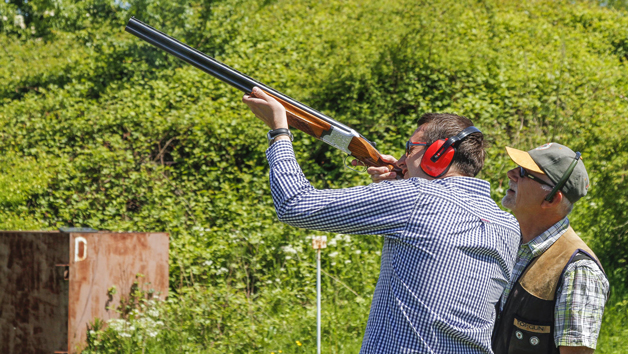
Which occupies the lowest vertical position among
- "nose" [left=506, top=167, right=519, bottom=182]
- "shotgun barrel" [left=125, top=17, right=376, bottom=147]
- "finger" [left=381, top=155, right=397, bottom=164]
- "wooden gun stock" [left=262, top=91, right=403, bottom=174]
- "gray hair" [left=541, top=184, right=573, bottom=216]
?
"gray hair" [left=541, top=184, right=573, bottom=216]

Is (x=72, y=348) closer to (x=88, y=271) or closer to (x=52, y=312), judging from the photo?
(x=52, y=312)

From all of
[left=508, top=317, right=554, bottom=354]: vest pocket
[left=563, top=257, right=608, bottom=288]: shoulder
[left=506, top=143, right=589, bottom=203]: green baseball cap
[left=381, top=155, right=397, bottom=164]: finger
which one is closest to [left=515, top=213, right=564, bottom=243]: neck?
[left=506, top=143, right=589, bottom=203]: green baseball cap

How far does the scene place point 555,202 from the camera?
2596mm

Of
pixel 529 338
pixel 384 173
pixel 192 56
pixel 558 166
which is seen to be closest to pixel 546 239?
pixel 558 166

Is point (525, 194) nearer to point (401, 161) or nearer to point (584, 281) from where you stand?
point (584, 281)

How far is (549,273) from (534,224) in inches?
11.1

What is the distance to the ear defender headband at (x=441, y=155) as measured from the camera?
215cm

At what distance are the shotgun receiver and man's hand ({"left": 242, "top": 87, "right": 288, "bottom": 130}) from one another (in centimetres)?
42

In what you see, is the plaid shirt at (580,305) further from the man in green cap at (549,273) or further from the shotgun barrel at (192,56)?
the shotgun barrel at (192,56)

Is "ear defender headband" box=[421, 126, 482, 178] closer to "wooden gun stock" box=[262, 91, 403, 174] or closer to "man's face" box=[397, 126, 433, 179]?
"man's face" box=[397, 126, 433, 179]

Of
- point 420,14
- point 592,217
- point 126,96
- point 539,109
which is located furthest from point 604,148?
point 126,96

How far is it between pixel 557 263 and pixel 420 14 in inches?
304

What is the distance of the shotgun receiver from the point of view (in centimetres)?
299

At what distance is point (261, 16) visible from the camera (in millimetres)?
13008
